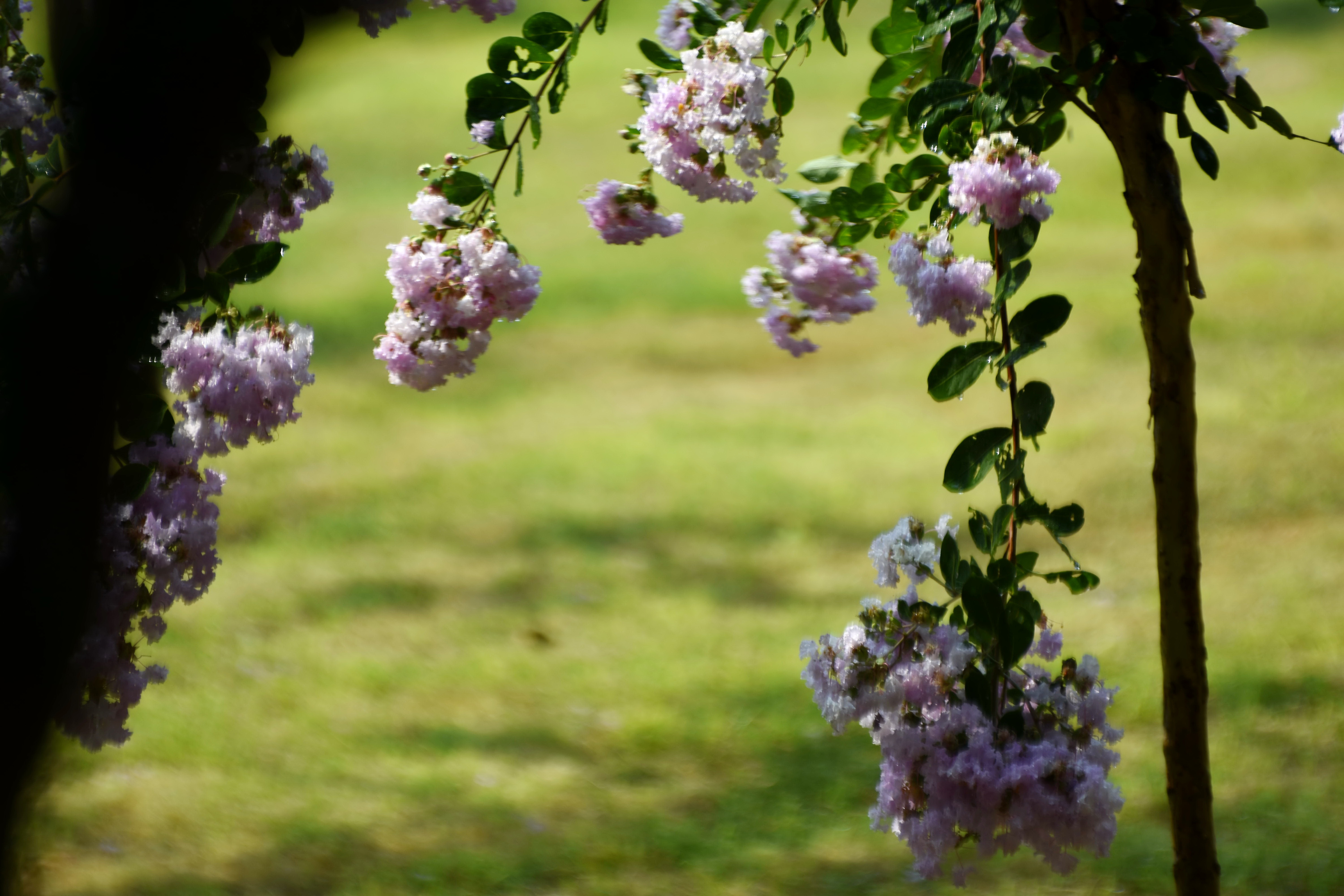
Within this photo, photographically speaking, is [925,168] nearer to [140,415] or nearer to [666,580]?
[140,415]

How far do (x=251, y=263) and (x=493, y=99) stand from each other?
0.36 m

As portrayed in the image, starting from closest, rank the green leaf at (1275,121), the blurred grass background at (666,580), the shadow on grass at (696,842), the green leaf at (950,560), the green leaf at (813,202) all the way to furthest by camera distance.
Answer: the green leaf at (950,560)
the green leaf at (1275,121)
the green leaf at (813,202)
the shadow on grass at (696,842)
the blurred grass background at (666,580)

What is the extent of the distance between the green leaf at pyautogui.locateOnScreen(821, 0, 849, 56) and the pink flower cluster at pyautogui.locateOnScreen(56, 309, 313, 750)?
764 mm

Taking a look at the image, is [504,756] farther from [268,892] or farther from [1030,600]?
[1030,600]

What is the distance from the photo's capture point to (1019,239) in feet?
4.67

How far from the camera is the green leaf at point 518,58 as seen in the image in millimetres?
1701

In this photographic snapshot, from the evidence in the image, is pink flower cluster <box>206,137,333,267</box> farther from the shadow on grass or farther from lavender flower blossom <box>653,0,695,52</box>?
the shadow on grass

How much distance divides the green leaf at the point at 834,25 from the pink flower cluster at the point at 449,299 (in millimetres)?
494

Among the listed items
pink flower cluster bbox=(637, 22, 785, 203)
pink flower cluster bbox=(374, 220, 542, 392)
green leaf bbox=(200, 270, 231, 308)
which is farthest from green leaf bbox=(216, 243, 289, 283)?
pink flower cluster bbox=(637, 22, 785, 203)

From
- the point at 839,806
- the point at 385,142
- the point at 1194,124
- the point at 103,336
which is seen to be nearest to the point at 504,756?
the point at 839,806

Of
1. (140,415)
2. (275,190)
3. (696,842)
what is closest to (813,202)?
(275,190)

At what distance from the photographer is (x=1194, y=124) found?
20.8 feet

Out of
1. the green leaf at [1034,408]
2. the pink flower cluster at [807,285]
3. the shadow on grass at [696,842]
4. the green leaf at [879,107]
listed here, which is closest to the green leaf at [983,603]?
the green leaf at [1034,408]

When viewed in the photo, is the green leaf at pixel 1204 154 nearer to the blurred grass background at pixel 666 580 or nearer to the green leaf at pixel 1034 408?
the green leaf at pixel 1034 408
